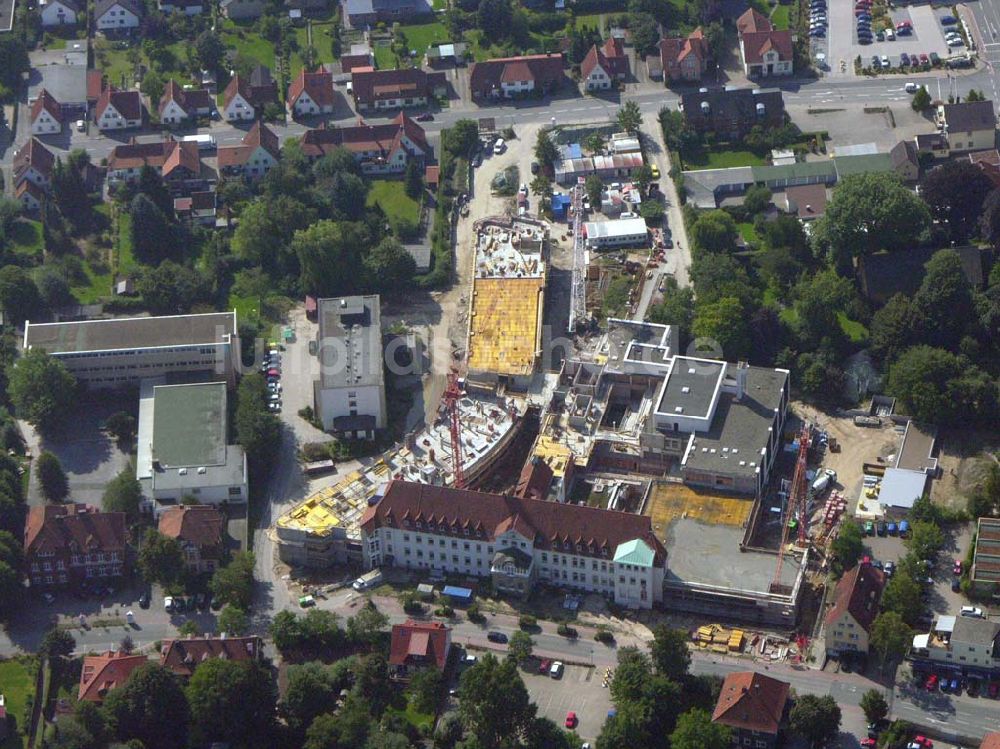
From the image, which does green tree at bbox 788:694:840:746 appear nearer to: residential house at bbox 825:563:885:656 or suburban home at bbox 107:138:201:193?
residential house at bbox 825:563:885:656

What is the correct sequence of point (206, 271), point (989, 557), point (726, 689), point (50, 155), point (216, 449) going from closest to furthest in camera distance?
1. point (726, 689)
2. point (989, 557)
3. point (216, 449)
4. point (206, 271)
5. point (50, 155)

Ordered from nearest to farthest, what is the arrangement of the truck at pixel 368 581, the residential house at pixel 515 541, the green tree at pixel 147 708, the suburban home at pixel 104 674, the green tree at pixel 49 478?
the green tree at pixel 147 708 < the suburban home at pixel 104 674 < the residential house at pixel 515 541 < the truck at pixel 368 581 < the green tree at pixel 49 478

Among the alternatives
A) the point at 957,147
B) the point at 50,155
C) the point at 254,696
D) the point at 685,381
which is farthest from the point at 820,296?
the point at 50,155

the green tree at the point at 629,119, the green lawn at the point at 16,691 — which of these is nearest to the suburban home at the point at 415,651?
the green lawn at the point at 16,691

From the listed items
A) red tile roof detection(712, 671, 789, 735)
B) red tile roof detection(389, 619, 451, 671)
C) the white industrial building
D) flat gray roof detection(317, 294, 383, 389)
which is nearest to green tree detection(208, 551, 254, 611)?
red tile roof detection(389, 619, 451, 671)

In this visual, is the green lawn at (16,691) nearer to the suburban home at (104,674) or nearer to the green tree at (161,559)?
the suburban home at (104,674)

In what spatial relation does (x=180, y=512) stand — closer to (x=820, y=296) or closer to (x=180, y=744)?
(x=180, y=744)

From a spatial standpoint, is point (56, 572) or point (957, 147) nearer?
point (56, 572)
